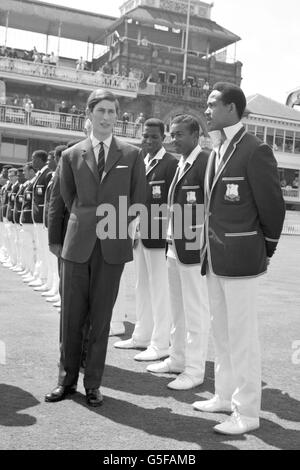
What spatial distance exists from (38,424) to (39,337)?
2.63 meters

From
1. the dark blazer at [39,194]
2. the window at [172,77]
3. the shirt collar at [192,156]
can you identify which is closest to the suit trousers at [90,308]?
the shirt collar at [192,156]

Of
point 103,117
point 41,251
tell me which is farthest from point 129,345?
point 41,251

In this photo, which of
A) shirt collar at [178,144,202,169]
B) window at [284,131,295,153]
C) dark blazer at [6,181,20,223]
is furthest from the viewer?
window at [284,131,295,153]

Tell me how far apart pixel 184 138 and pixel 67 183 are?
3.84 feet

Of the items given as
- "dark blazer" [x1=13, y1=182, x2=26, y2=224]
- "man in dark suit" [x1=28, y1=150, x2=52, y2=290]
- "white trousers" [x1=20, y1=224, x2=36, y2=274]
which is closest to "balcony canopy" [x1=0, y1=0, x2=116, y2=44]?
"dark blazer" [x1=13, y1=182, x2=26, y2=224]

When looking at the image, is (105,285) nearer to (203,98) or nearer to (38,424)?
(38,424)

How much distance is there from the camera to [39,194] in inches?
387

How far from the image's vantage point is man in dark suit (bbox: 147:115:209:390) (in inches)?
200

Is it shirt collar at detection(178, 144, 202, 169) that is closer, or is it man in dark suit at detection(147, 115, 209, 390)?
man in dark suit at detection(147, 115, 209, 390)

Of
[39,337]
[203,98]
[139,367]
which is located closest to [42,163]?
[39,337]

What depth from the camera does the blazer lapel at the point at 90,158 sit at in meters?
4.60

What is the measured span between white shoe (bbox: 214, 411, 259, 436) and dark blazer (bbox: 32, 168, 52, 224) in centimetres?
635

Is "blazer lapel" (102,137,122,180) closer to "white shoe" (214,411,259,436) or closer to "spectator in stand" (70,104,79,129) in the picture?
"white shoe" (214,411,259,436)

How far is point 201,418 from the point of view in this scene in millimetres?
4270
